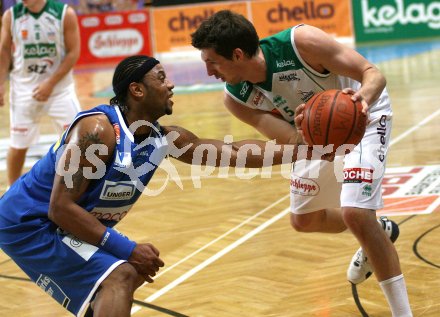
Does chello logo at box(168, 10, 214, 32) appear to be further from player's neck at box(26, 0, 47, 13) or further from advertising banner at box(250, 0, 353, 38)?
player's neck at box(26, 0, 47, 13)

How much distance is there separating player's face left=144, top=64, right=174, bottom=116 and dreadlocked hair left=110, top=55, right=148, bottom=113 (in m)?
0.08

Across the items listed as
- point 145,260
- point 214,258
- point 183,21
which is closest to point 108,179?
point 145,260

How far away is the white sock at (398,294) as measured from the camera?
4.16m

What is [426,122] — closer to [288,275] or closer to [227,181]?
[227,181]

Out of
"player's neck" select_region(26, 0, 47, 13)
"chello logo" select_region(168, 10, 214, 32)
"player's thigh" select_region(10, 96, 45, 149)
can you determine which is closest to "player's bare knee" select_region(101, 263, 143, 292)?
"player's thigh" select_region(10, 96, 45, 149)

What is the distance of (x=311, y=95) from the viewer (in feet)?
15.3

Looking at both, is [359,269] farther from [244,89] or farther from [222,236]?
[222,236]

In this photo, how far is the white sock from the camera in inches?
164

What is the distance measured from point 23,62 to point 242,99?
146 inches

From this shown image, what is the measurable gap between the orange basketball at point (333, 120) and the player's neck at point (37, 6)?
4439mm

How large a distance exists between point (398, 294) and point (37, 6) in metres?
5.01

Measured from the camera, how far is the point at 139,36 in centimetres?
1945

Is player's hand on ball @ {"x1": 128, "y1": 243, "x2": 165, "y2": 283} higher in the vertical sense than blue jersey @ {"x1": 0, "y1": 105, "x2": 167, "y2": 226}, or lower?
lower

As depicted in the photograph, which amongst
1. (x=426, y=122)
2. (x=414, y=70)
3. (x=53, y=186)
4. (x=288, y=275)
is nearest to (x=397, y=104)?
(x=426, y=122)
